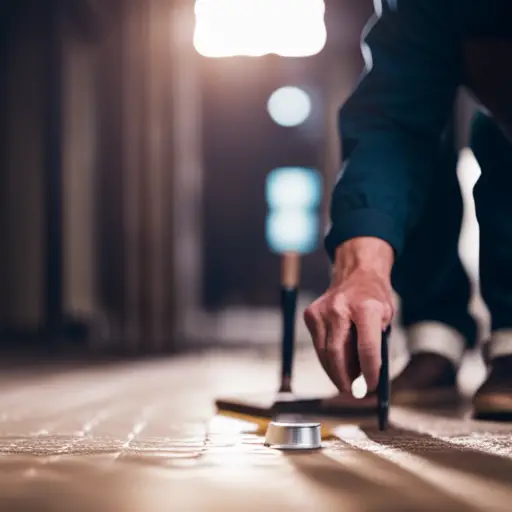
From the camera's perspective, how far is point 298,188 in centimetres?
1004

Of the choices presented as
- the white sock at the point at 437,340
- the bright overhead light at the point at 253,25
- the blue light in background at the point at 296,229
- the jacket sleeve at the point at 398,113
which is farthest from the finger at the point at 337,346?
the blue light in background at the point at 296,229

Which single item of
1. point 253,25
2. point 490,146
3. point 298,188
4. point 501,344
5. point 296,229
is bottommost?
point 501,344

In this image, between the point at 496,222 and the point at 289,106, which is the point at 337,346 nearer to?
the point at 496,222

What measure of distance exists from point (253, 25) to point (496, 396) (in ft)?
10.8

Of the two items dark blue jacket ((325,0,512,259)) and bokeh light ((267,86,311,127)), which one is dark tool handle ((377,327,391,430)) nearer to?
dark blue jacket ((325,0,512,259))

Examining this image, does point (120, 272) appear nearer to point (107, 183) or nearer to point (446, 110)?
point (107, 183)

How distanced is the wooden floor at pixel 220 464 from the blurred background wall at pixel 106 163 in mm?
2253

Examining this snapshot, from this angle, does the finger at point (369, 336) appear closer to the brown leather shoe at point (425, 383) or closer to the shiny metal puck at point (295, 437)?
the shiny metal puck at point (295, 437)

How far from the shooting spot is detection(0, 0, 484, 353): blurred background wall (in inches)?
143

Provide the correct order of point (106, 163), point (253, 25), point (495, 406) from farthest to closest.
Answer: point (106, 163) → point (253, 25) → point (495, 406)

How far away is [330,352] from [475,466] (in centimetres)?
19

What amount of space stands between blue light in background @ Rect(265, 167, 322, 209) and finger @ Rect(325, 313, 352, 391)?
9057 mm

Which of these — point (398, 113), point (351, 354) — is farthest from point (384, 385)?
point (398, 113)

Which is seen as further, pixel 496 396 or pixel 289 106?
pixel 289 106
